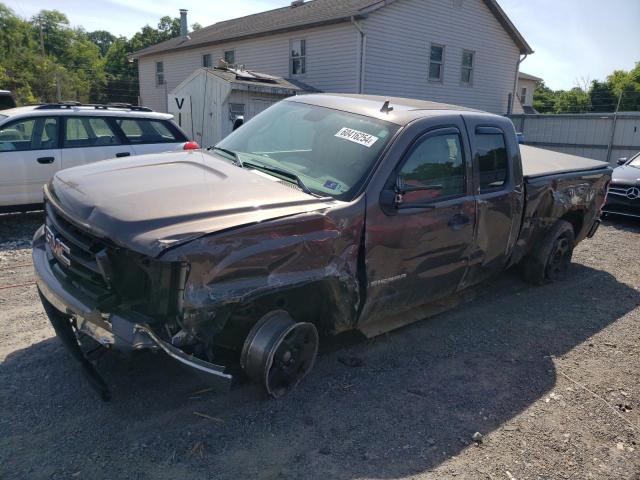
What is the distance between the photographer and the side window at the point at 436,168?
3562mm

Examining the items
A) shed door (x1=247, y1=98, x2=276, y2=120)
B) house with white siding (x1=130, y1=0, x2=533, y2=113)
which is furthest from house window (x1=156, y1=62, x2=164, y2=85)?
shed door (x1=247, y1=98, x2=276, y2=120)

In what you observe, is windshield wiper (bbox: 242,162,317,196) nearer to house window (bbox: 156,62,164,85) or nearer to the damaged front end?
the damaged front end

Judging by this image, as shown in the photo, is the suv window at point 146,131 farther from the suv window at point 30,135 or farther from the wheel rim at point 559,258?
the wheel rim at point 559,258

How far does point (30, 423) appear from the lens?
2.82 metres

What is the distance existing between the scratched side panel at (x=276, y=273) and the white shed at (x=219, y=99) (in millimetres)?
11852

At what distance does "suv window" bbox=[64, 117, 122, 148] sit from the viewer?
7.21 meters

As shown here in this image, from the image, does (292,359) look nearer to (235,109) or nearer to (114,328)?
(114,328)

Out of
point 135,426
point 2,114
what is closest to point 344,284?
point 135,426

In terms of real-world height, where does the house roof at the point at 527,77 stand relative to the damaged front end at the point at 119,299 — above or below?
above

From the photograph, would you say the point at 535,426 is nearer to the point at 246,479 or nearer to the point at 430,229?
the point at 430,229

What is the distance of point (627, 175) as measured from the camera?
9203 millimetres

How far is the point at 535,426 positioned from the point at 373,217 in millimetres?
1707

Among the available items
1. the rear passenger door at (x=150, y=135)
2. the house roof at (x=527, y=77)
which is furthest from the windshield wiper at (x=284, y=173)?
the house roof at (x=527, y=77)

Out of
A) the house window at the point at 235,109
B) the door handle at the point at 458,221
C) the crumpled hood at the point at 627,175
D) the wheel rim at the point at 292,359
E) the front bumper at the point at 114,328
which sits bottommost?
the wheel rim at the point at 292,359
